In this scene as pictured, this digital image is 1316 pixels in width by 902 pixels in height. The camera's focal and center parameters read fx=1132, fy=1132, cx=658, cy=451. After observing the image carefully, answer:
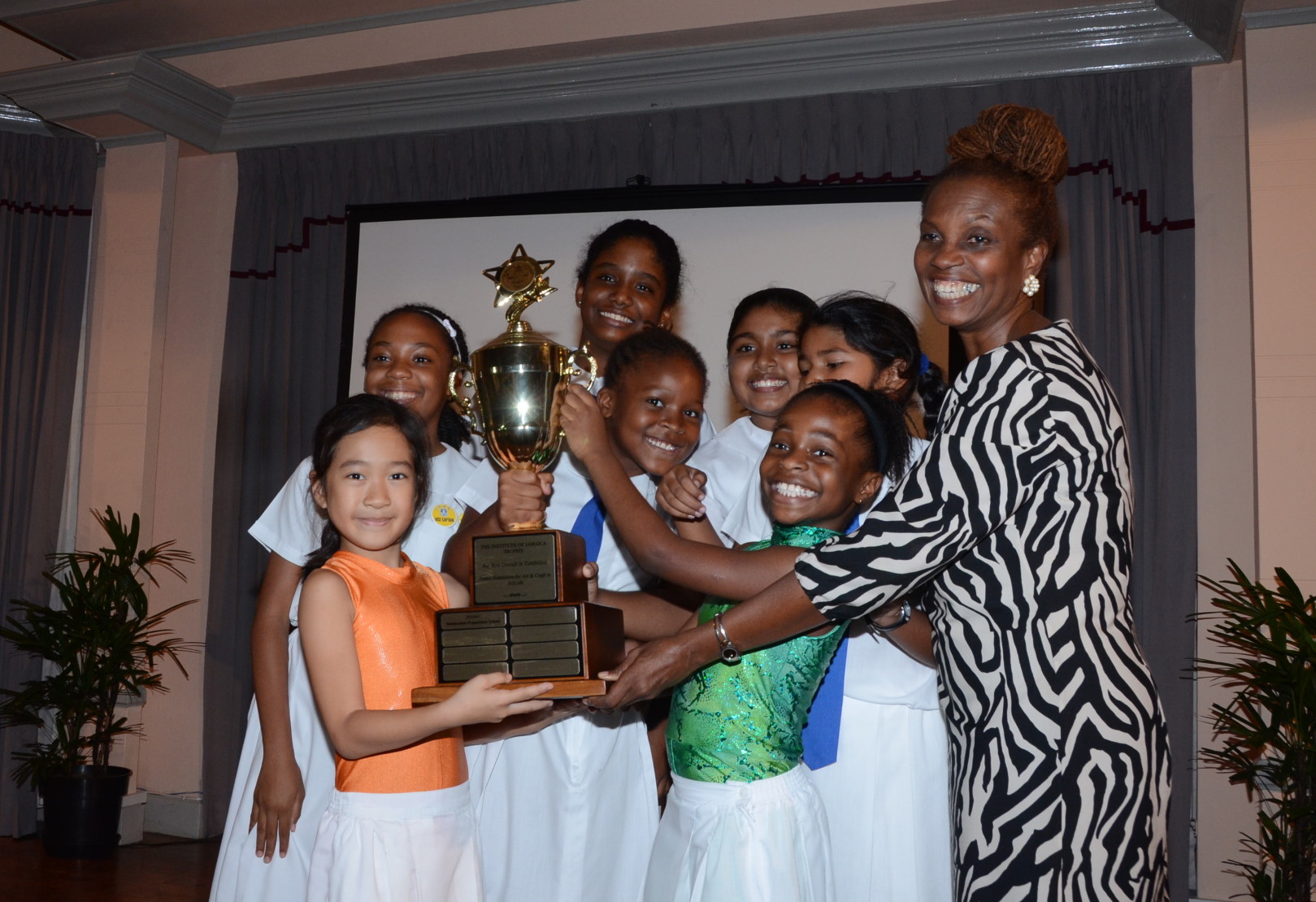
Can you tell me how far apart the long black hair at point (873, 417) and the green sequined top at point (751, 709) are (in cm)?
19

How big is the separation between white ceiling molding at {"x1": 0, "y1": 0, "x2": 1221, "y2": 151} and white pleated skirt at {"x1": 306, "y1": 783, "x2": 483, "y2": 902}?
3.80m

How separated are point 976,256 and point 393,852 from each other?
1.43 m

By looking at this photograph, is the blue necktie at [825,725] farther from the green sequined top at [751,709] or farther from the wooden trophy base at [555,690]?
the wooden trophy base at [555,690]

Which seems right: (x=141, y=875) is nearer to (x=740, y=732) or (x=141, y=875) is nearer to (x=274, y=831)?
(x=274, y=831)

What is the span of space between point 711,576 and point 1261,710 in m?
3.11

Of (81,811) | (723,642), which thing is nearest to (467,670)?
(723,642)

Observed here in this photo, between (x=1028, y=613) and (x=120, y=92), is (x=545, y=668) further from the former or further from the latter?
(x=120, y=92)

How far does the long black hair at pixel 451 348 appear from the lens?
2.73 metres

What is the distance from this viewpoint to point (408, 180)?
5609 mm

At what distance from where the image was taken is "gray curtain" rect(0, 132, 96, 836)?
563 cm

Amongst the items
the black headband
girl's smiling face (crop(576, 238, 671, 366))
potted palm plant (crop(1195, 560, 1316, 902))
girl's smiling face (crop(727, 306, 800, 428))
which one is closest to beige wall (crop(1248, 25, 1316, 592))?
potted palm plant (crop(1195, 560, 1316, 902))

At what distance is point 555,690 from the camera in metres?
1.97

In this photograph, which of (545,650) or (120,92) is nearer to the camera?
(545,650)

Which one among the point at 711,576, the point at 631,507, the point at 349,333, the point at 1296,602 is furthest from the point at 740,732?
the point at 349,333
